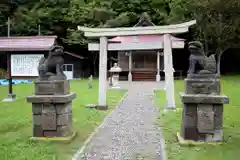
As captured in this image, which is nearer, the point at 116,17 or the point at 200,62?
the point at 200,62

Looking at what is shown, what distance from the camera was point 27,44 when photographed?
13562mm

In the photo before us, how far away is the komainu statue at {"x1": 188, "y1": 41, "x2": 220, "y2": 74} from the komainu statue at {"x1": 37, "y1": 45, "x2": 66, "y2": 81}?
9.62ft

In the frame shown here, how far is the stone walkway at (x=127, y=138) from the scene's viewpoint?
5871 mm

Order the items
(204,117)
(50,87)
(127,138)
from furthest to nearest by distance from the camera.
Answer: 1. (127,138)
2. (50,87)
3. (204,117)

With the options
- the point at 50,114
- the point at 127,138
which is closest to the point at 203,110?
the point at 127,138

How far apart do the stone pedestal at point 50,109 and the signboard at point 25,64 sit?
6.52 m

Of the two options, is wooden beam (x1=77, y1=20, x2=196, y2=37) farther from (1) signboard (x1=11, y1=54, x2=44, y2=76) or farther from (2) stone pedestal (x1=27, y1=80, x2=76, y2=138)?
(2) stone pedestal (x1=27, y1=80, x2=76, y2=138)

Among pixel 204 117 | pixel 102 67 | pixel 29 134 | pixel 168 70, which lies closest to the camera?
pixel 204 117

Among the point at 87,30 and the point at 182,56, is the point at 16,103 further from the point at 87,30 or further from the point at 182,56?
the point at 182,56

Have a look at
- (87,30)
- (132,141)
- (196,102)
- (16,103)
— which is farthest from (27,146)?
(16,103)

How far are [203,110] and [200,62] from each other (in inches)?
41.2

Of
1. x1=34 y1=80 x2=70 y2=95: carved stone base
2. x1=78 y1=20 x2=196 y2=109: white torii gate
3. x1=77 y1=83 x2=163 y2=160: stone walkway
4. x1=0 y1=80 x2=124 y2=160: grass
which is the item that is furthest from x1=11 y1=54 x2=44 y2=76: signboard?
x1=34 y1=80 x2=70 y2=95: carved stone base

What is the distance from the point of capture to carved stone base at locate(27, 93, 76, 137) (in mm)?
6793

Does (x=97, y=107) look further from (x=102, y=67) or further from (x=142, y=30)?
(x=142, y=30)
